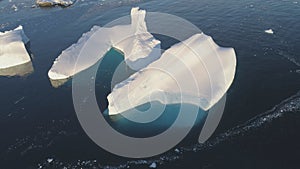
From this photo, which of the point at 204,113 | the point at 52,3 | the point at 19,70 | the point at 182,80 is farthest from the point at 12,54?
the point at 204,113

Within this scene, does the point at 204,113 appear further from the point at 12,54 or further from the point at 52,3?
the point at 52,3

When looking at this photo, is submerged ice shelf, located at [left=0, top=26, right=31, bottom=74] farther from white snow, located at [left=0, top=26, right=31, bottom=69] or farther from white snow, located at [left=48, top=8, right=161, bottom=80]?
white snow, located at [left=48, top=8, right=161, bottom=80]

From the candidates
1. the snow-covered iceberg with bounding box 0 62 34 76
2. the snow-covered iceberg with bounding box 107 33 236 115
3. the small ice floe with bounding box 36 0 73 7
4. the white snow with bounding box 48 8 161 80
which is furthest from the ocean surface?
the small ice floe with bounding box 36 0 73 7

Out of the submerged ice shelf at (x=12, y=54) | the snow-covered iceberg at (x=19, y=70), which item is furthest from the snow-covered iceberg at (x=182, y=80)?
the submerged ice shelf at (x=12, y=54)

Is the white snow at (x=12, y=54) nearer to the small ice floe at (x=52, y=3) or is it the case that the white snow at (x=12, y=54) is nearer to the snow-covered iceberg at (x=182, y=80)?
the snow-covered iceberg at (x=182, y=80)

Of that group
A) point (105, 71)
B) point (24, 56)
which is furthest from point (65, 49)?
point (105, 71)
